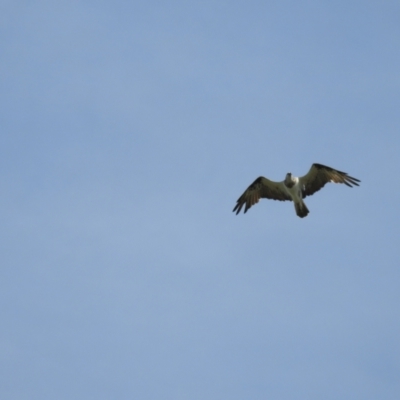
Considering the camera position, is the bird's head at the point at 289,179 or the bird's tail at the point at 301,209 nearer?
the bird's head at the point at 289,179

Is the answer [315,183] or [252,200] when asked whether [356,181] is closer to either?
[315,183]

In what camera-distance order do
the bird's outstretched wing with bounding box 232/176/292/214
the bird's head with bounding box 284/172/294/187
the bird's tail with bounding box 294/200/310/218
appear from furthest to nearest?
the bird's outstretched wing with bounding box 232/176/292/214
the bird's tail with bounding box 294/200/310/218
the bird's head with bounding box 284/172/294/187

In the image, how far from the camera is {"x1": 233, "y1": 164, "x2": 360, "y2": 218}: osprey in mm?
28516

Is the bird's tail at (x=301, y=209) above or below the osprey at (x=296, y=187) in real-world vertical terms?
below

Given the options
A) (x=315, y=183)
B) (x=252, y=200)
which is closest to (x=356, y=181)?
(x=315, y=183)

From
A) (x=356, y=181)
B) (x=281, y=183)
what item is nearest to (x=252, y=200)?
(x=281, y=183)

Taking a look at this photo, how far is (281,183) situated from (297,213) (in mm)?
1258

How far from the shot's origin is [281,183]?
29.0m

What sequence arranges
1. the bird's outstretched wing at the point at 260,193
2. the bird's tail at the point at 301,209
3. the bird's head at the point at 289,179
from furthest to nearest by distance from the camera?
the bird's outstretched wing at the point at 260,193, the bird's tail at the point at 301,209, the bird's head at the point at 289,179

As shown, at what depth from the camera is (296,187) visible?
2856 cm

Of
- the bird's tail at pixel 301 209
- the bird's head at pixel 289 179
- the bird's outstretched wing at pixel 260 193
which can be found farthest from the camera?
the bird's outstretched wing at pixel 260 193

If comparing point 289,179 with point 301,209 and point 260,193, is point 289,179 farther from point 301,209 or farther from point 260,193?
point 260,193

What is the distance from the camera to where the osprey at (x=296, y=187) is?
28516 millimetres

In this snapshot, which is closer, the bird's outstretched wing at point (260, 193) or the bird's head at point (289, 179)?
the bird's head at point (289, 179)
